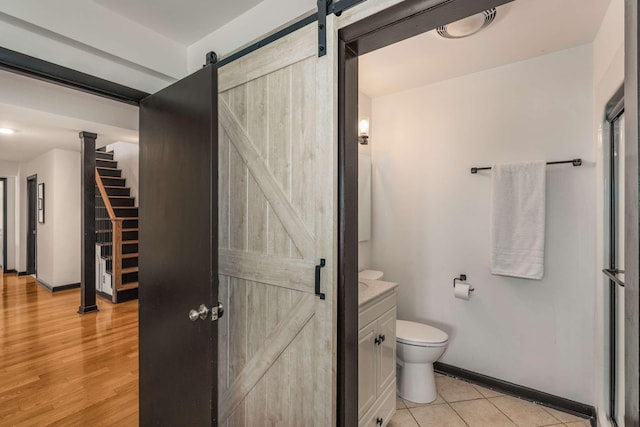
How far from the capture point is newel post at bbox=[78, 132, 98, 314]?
4020 mm

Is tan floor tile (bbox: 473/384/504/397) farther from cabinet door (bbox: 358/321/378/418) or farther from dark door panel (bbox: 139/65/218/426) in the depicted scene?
dark door panel (bbox: 139/65/218/426)

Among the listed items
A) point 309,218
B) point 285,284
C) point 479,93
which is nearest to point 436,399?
point 285,284

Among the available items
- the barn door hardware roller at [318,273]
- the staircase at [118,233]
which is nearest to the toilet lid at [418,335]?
the barn door hardware roller at [318,273]

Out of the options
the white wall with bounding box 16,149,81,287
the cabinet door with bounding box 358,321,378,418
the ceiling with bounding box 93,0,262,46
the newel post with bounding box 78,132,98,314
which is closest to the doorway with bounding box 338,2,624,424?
the cabinet door with bounding box 358,321,378,418

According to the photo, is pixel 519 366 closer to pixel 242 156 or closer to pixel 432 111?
pixel 432 111

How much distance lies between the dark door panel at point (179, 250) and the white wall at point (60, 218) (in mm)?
4397

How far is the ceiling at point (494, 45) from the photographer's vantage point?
1.71 m

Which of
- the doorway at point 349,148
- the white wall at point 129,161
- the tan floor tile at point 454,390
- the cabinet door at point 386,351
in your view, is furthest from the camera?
the white wall at point 129,161

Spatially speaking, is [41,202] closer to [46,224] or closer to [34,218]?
[46,224]

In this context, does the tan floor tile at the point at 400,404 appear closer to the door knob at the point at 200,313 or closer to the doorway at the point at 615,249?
the doorway at the point at 615,249

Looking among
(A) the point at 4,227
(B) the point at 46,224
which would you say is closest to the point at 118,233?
(B) the point at 46,224

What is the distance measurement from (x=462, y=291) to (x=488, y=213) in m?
0.64

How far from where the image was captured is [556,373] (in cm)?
217

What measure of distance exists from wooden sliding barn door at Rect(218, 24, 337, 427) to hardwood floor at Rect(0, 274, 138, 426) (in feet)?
3.82
